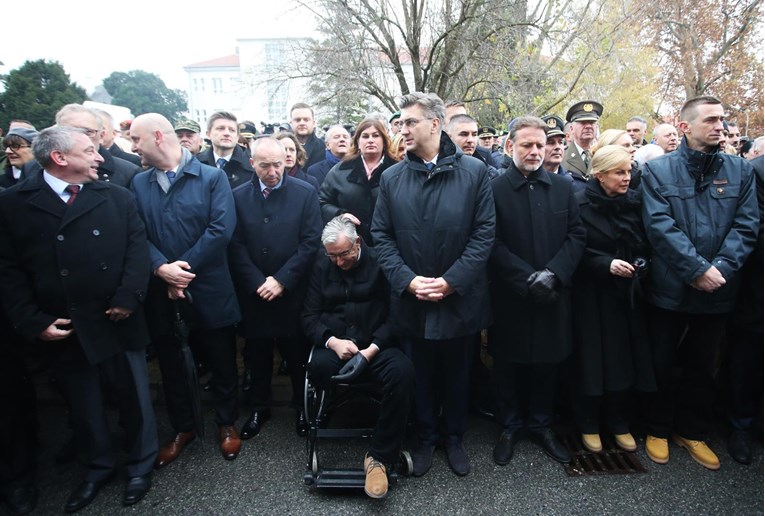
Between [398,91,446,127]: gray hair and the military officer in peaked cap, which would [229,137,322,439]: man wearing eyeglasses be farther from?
the military officer in peaked cap

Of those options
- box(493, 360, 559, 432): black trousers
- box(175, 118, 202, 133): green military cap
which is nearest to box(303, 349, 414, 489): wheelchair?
box(493, 360, 559, 432): black trousers

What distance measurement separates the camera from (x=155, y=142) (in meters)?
3.20

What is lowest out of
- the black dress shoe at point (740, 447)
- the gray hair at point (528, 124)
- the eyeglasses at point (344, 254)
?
the black dress shoe at point (740, 447)

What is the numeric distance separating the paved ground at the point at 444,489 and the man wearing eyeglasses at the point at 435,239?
25 centimetres

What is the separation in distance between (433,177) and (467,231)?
1.37ft

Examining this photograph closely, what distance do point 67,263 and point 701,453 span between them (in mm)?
4282

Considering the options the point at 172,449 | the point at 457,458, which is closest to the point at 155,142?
the point at 172,449

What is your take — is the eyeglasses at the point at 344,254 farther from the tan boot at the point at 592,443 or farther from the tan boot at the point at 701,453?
the tan boot at the point at 701,453

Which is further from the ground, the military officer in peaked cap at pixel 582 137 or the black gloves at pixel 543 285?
the military officer in peaked cap at pixel 582 137

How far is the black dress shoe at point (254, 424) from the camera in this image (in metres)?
3.60

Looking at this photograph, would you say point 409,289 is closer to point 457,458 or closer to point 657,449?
point 457,458

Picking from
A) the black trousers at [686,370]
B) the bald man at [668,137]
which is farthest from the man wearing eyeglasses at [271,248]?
the bald man at [668,137]

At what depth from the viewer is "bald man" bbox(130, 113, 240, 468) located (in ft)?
10.5

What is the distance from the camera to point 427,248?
9.87 feet
